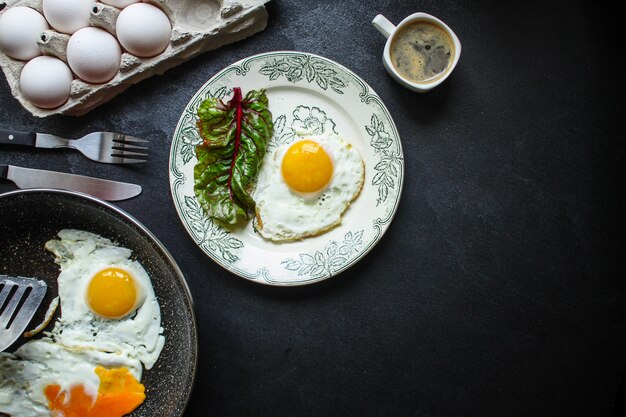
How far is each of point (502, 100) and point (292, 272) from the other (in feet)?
3.82

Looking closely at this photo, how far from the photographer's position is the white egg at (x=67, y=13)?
2.06 metres

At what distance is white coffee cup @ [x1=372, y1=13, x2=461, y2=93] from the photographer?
210 centimetres

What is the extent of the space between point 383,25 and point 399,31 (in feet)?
0.24

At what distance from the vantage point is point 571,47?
228 cm

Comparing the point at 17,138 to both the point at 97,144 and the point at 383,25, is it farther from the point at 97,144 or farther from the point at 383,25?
the point at 383,25

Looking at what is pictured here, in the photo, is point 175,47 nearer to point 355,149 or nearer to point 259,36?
point 259,36

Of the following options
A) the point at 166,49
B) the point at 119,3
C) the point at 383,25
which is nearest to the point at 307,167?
the point at 383,25

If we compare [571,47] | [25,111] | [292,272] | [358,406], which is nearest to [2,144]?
[25,111]

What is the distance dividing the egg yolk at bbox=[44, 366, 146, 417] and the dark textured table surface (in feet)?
0.88

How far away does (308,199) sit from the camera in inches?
84.3

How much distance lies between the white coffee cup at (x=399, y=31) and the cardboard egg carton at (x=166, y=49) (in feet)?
1.60

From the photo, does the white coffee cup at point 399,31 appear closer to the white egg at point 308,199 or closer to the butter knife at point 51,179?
the white egg at point 308,199

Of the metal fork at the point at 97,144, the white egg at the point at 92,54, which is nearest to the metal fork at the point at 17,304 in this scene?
the metal fork at the point at 97,144

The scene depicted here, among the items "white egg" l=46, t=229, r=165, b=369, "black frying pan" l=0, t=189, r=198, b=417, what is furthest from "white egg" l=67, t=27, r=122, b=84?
"white egg" l=46, t=229, r=165, b=369
